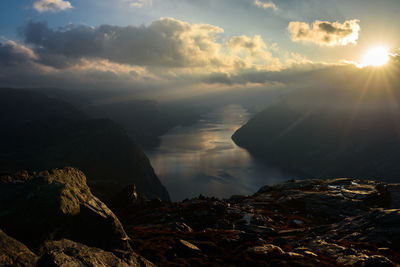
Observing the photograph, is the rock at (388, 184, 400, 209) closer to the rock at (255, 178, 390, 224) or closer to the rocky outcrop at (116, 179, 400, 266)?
the rock at (255, 178, 390, 224)

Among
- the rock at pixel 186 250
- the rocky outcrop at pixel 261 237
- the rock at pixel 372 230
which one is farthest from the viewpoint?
the rock at pixel 372 230

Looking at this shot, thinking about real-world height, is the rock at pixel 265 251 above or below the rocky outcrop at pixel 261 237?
above

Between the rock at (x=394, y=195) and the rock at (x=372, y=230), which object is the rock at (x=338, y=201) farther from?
the rock at (x=372, y=230)

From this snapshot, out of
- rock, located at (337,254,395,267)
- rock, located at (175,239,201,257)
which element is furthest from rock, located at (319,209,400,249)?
rock, located at (175,239,201,257)

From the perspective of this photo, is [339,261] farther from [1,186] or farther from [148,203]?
[148,203]

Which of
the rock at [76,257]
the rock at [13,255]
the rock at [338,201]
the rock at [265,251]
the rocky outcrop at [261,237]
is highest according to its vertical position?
the rock at [13,255]

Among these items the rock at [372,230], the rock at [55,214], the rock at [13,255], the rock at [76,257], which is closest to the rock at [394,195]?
the rock at [372,230]
